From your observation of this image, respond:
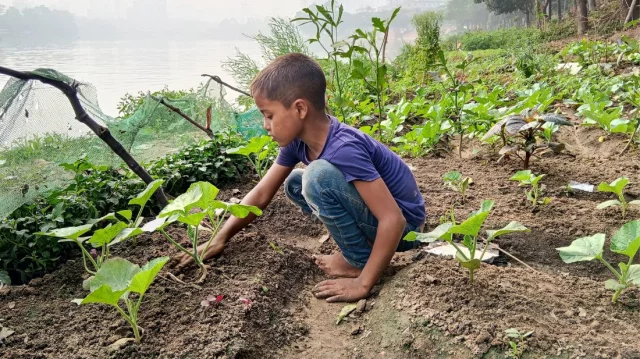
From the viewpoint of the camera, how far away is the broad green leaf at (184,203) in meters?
1.44

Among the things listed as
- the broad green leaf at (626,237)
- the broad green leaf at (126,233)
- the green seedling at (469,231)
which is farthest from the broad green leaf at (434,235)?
the broad green leaf at (126,233)

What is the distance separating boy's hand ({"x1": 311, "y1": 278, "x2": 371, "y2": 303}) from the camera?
1632mm

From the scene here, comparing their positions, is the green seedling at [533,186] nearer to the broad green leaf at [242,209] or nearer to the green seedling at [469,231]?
the green seedling at [469,231]

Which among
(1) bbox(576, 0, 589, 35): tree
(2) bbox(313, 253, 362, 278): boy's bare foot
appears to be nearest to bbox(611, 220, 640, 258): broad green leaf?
(2) bbox(313, 253, 362, 278): boy's bare foot

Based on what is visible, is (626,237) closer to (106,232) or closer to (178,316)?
(178,316)

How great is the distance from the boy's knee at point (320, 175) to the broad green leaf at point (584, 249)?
2.12ft

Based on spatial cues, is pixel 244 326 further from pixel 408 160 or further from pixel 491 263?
pixel 408 160

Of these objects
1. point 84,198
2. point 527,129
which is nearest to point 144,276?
point 84,198

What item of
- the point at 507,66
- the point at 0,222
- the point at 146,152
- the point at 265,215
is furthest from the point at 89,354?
the point at 507,66

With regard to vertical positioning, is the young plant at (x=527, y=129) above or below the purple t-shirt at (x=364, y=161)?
below

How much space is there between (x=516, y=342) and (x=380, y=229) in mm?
487

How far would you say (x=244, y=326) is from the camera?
1.45m

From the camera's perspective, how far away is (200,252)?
185 centimetres

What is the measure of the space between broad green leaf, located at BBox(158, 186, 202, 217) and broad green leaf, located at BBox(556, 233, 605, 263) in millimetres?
969
